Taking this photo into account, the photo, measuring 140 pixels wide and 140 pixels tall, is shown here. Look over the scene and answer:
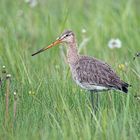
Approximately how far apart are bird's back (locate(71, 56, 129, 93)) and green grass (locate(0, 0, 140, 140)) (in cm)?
13

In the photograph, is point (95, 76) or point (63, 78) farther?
point (63, 78)

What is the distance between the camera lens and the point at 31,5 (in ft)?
37.3

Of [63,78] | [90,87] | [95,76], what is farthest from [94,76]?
[63,78]

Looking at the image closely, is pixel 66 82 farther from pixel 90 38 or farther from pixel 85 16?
pixel 85 16

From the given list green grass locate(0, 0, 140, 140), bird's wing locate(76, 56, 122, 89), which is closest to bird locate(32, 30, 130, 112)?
bird's wing locate(76, 56, 122, 89)

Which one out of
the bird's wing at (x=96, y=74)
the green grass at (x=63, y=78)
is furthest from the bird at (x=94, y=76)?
the green grass at (x=63, y=78)

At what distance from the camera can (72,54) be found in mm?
7684

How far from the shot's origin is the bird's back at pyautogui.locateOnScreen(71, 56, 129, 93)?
6.95 m

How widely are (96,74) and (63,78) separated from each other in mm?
610

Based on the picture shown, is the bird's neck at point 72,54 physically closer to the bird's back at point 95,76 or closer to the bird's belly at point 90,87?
the bird's back at point 95,76

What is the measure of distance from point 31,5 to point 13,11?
544mm

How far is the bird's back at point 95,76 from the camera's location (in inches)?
273

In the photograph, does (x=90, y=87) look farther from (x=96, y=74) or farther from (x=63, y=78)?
(x=63, y=78)

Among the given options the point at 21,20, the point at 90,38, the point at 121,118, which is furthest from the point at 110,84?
the point at 21,20
